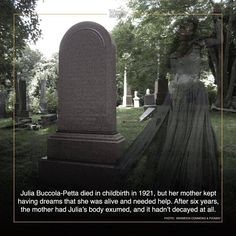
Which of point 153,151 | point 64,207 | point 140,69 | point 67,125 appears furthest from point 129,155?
point 140,69

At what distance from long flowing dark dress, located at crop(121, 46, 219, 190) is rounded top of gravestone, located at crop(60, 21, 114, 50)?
1.10 meters

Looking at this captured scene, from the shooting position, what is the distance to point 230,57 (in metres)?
16.9

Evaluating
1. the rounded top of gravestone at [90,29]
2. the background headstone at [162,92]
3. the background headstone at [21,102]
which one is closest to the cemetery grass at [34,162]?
the background headstone at [162,92]

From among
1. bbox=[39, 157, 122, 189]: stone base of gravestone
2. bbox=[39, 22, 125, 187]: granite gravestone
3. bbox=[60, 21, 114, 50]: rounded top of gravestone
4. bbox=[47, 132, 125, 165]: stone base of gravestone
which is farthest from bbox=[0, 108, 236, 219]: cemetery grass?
bbox=[60, 21, 114, 50]: rounded top of gravestone

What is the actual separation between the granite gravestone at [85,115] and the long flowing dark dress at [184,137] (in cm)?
48

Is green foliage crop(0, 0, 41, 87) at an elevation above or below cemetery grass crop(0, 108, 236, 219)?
above

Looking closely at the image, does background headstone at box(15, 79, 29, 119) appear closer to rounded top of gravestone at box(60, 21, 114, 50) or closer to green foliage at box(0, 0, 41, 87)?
green foliage at box(0, 0, 41, 87)

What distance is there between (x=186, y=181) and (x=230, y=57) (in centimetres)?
1469

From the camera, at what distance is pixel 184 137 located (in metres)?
4.38

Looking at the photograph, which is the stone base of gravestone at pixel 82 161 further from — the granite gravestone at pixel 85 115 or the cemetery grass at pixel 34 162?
the cemetery grass at pixel 34 162

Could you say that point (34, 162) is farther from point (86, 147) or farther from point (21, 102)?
point (21, 102)

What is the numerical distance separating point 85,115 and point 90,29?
139 cm

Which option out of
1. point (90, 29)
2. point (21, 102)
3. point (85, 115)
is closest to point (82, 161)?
point (85, 115)

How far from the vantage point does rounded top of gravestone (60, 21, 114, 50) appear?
14.9ft
